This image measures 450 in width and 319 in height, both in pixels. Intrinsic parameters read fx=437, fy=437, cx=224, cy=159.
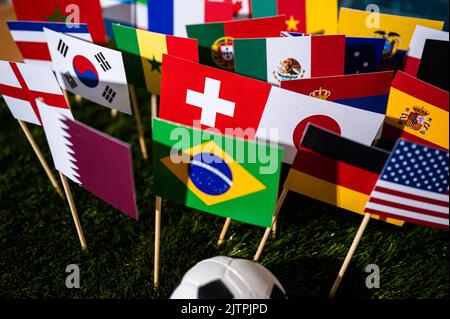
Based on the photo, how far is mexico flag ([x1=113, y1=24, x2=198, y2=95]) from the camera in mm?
3000

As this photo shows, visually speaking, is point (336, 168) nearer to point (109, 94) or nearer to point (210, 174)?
point (210, 174)

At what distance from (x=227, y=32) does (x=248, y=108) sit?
2.97ft

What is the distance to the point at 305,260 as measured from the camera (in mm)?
3246

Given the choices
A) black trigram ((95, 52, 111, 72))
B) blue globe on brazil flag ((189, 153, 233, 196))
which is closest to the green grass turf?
blue globe on brazil flag ((189, 153, 233, 196))

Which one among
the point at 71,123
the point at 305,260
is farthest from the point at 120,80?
the point at 305,260

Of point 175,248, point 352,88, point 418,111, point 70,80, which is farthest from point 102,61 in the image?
point 418,111

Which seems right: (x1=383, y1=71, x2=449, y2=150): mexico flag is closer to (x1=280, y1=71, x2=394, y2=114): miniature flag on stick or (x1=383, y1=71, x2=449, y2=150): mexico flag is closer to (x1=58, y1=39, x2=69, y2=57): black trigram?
(x1=280, y1=71, x2=394, y2=114): miniature flag on stick

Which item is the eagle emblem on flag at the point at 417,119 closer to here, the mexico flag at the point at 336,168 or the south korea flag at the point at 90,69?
the mexico flag at the point at 336,168

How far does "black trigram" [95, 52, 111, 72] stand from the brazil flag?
0.80 metres

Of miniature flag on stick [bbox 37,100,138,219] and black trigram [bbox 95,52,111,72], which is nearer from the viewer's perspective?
miniature flag on stick [bbox 37,100,138,219]

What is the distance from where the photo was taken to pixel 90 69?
3.04m

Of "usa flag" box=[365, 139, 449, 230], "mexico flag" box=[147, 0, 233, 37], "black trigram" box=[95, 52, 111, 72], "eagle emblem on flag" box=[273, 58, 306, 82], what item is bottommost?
"usa flag" box=[365, 139, 449, 230]

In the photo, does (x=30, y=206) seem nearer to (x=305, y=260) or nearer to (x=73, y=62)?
(x=73, y=62)

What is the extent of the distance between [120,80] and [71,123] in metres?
0.66
